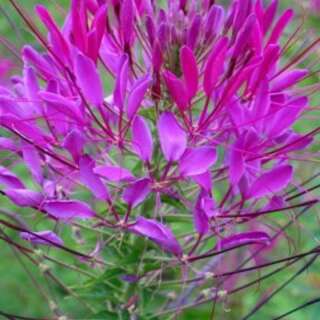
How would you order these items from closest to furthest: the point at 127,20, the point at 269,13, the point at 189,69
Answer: the point at 189,69, the point at 127,20, the point at 269,13

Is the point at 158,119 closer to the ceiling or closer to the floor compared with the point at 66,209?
closer to the ceiling

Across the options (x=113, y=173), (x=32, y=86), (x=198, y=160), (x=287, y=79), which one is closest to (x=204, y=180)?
(x=198, y=160)

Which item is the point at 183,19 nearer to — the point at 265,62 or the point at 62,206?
the point at 265,62

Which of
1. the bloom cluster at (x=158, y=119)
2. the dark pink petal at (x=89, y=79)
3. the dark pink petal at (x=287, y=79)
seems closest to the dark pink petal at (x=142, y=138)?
the bloom cluster at (x=158, y=119)

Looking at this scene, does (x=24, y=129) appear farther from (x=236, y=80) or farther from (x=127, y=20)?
(x=236, y=80)

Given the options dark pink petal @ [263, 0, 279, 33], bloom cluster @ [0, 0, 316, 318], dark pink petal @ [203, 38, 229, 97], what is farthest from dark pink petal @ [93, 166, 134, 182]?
dark pink petal @ [263, 0, 279, 33]

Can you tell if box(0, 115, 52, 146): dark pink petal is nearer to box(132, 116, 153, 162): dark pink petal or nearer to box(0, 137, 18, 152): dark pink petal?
box(0, 137, 18, 152): dark pink petal
